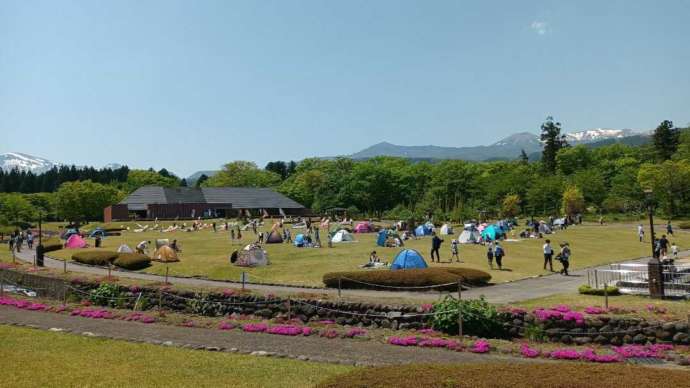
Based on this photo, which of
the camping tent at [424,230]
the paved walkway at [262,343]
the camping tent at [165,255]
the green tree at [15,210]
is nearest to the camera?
the paved walkway at [262,343]

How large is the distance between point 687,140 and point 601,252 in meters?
70.4

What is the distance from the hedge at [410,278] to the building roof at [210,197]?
254ft

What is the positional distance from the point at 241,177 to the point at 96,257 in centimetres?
11077

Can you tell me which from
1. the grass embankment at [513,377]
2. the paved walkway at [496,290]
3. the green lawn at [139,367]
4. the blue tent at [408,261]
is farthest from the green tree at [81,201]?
the grass embankment at [513,377]

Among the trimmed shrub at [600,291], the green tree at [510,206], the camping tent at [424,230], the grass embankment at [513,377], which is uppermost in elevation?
the green tree at [510,206]

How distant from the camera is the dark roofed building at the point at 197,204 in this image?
92.9 meters

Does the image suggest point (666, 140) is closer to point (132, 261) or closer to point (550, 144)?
point (550, 144)

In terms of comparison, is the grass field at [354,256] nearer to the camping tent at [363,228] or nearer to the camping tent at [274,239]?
the camping tent at [274,239]

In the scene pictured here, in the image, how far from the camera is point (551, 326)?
637 inches

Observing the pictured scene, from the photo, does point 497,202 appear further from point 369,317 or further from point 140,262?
point 369,317

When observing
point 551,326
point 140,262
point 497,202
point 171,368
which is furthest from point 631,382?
point 497,202

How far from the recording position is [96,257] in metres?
37.9

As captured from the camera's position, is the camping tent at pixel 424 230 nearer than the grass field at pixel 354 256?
No

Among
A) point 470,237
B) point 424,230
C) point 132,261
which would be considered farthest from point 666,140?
point 132,261
